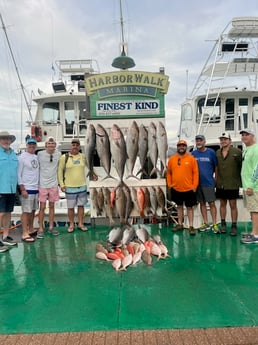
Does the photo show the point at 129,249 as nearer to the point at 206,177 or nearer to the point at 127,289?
the point at 127,289

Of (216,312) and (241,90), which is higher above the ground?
(241,90)

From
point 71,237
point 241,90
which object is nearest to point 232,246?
point 71,237

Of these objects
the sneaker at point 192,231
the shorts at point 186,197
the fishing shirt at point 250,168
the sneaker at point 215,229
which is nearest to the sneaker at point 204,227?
the sneaker at point 215,229

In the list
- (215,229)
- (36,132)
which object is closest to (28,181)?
(215,229)

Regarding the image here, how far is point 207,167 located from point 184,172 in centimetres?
47

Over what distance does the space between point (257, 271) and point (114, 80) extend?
12.1 ft

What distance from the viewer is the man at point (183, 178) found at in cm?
553

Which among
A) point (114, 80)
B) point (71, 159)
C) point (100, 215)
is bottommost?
point (100, 215)

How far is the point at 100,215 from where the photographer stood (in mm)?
5590

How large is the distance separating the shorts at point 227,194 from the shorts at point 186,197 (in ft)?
1.45

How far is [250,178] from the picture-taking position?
5.06m

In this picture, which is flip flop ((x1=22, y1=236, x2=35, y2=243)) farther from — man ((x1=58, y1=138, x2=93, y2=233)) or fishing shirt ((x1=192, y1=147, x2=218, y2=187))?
fishing shirt ((x1=192, y1=147, x2=218, y2=187))

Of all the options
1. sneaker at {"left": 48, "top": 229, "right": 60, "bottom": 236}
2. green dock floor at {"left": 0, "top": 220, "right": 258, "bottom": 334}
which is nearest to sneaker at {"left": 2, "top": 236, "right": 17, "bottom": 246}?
green dock floor at {"left": 0, "top": 220, "right": 258, "bottom": 334}

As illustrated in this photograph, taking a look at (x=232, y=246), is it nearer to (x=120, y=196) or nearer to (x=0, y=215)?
(x=120, y=196)
